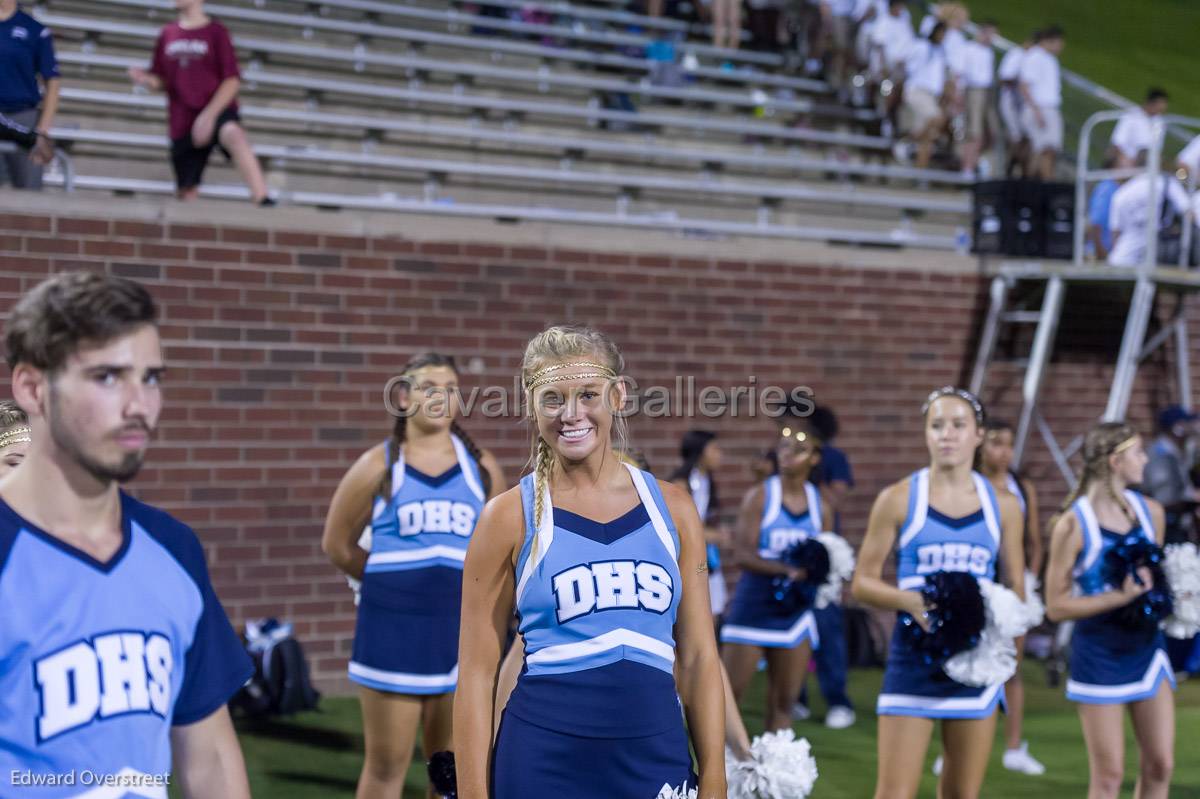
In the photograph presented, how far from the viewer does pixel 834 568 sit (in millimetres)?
7289

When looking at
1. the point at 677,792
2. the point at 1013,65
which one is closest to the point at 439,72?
the point at 1013,65

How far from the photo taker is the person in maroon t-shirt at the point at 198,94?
8.03 metres

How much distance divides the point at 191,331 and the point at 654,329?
3.24 meters

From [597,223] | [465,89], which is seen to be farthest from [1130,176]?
[465,89]

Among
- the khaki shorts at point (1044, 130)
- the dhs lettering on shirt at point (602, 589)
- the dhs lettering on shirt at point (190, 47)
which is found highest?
the khaki shorts at point (1044, 130)

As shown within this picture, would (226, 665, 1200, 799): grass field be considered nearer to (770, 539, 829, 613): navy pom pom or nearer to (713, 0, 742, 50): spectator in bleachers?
(770, 539, 829, 613): navy pom pom

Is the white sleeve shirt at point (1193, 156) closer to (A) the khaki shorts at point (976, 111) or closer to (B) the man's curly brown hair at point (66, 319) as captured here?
(A) the khaki shorts at point (976, 111)

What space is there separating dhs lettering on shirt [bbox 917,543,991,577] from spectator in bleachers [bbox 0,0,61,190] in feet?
16.2

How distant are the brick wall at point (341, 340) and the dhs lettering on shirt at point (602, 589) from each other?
206 inches

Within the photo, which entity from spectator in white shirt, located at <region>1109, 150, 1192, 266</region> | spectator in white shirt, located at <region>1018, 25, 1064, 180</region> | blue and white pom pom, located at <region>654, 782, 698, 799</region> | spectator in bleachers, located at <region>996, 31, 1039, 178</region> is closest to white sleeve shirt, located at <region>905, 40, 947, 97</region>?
spectator in bleachers, located at <region>996, 31, 1039, 178</region>

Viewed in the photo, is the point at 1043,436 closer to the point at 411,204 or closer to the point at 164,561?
the point at 411,204

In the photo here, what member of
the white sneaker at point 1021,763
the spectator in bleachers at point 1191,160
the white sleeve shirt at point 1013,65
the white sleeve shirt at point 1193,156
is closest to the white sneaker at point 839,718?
the white sneaker at point 1021,763

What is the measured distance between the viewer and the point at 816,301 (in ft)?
33.2

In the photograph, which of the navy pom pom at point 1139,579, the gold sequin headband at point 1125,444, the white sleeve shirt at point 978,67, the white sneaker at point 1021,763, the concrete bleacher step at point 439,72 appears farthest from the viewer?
the white sleeve shirt at point 978,67
